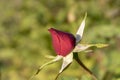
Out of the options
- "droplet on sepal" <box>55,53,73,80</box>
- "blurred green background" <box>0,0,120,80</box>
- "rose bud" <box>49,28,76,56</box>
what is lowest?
"blurred green background" <box>0,0,120,80</box>

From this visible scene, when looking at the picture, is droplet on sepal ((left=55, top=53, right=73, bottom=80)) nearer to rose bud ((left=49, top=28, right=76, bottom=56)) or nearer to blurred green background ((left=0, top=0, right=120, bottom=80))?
rose bud ((left=49, top=28, right=76, bottom=56))

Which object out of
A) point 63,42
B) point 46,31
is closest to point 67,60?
point 63,42

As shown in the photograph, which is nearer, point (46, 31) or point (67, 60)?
point (67, 60)

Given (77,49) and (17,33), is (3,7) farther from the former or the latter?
(77,49)

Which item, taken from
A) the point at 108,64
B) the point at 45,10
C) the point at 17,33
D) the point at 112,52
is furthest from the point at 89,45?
the point at 17,33

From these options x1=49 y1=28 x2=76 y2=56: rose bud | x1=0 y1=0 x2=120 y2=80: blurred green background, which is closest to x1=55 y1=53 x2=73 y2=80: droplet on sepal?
x1=49 y1=28 x2=76 y2=56: rose bud

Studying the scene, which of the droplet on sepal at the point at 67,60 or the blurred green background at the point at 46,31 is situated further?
the blurred green background at the point at 46,31

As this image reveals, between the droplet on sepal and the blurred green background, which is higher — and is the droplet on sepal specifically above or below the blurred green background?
above

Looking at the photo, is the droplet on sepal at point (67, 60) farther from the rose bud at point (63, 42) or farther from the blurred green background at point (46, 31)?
the blurred green background at point (46, 31)

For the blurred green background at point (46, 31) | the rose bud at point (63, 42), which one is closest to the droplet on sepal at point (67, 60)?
the rose bud at point (63, 42)

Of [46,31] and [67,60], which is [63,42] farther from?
[46,31]

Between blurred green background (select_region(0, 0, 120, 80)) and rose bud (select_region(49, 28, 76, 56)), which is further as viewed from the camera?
blurred green background (select_region(0, 0, 120, 80))
